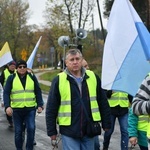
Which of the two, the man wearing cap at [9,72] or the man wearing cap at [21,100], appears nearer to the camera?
the man wearing cap at [21,100]

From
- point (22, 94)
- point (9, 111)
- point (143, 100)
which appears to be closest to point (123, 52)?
point (143, 100)

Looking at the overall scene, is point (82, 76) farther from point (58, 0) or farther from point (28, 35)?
point (28, 35)

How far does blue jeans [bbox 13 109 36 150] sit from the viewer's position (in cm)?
732

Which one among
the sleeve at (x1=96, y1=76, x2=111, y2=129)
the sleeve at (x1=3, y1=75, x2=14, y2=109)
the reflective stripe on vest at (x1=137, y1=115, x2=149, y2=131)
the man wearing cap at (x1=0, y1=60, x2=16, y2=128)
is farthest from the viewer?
the man wearing cap at (x1=0, y1=60, x2=16, y2=128)

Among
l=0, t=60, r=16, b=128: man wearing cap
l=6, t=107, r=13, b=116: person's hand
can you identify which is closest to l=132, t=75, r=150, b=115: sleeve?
l=6, t=107, r=13, b=116: person's hand

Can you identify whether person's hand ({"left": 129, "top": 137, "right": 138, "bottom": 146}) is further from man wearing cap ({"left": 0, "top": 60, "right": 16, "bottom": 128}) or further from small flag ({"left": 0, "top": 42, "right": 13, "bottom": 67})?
man wearing cap ({"left": 0, "top": 60, "right": 16, "bottom": 128})

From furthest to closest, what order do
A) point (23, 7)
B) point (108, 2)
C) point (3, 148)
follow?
point (23, 7), point (108, 2), point (3, 148)

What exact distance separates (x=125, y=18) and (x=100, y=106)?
3.52 feet

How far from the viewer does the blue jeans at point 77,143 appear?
15.9 feet

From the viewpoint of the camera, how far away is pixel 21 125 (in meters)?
7.41

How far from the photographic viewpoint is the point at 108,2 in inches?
1601

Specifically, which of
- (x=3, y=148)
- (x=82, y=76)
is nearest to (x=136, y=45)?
(x=82, y=76)

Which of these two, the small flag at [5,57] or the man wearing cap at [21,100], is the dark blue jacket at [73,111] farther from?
the small flag at [5,57]

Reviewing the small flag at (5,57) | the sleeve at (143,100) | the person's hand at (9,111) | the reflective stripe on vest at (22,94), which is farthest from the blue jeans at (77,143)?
the small flag at (5,57)
